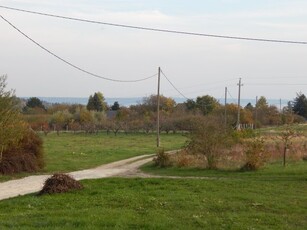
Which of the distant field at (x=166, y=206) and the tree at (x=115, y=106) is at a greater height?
the tree at (x=115, y=106)

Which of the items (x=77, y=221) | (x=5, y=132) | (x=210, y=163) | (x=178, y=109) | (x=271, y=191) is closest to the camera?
(x=77, y=221)

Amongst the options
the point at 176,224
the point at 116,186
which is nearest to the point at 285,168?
the point at 116,186

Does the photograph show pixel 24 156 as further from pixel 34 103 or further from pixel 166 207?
pixel 34 103

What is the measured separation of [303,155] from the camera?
32.9 meters

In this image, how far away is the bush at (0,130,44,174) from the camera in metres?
26.3

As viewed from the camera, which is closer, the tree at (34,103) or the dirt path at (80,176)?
the dirt path at (80,176)

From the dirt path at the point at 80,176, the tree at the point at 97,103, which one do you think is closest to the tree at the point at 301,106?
the tree at the point at 97,103

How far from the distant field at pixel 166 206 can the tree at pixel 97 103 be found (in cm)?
9731

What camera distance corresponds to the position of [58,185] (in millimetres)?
17109

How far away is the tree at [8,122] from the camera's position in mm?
25625

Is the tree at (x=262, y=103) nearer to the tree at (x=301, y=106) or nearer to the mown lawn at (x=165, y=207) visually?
the tree at (x=301, y=106)

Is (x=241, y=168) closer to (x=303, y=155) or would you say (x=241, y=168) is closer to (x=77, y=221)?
(x=303, y=155)

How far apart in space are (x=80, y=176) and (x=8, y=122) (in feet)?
14.0

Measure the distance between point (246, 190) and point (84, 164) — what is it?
1579 centimetres
